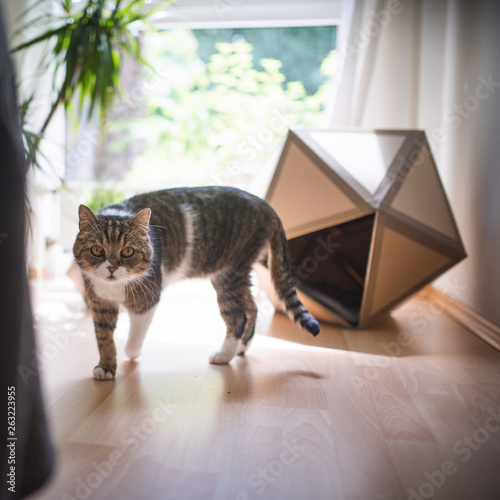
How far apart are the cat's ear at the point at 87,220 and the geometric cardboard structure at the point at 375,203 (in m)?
1.01

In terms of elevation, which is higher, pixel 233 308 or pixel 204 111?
pixel 204 111

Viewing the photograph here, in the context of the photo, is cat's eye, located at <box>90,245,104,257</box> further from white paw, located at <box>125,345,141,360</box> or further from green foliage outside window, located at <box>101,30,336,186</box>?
green foliage outside window, located at <box>101,30,336,186</box>

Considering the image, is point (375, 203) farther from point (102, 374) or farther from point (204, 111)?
point (204, 111)

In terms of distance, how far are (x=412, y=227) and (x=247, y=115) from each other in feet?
8.11

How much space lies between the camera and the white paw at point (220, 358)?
163cm

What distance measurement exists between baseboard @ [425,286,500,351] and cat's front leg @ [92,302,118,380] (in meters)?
1.46

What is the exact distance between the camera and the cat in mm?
1376

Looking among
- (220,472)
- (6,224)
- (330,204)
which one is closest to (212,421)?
(220,472)

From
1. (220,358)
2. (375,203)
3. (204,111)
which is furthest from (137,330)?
(204,111)

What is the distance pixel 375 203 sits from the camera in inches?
77.5

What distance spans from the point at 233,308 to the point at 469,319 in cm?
122

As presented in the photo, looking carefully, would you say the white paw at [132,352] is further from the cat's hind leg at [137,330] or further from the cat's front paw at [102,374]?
the cat's front paw at [102,374]

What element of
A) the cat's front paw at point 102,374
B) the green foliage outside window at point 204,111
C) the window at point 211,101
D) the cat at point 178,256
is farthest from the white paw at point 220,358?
the green foliage outside window at point 204,111

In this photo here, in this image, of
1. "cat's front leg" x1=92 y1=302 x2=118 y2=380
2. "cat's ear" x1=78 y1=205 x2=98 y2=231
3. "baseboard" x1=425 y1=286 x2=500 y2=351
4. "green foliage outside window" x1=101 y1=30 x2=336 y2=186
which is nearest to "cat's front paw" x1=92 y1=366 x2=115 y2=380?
"cat's front leg" x1=92 y1=302 x2=118 y2=380
